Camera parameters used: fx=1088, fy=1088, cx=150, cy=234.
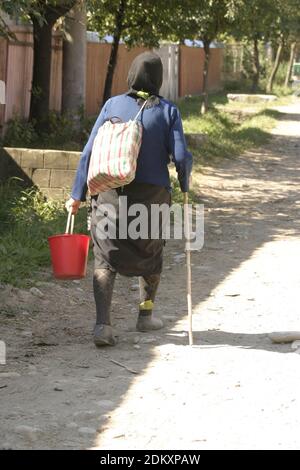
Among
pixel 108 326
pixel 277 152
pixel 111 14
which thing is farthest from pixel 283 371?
pixel 277 152

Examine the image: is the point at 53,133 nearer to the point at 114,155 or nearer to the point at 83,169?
the point at 83,169

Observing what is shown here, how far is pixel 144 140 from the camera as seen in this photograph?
6625 millimetres

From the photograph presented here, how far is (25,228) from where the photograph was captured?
9.68m

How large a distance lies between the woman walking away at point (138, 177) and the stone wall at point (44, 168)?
4.48m

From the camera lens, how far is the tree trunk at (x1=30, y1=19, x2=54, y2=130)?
15086 mm

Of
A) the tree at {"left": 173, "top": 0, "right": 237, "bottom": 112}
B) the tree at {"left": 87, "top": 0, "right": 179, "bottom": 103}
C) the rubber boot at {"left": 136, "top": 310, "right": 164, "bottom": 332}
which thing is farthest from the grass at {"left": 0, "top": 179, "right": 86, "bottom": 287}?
the tree at {"left": 173, "top": 0, "right": 237, "bottom": 112}

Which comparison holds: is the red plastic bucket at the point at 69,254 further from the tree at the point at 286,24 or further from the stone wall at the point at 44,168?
the tree at the point at 286,24

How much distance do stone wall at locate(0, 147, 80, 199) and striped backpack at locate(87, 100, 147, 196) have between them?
465 centimetres

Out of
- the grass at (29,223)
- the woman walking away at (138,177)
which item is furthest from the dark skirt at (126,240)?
the grass at (29,223)

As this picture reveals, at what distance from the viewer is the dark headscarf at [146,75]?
21.9 ft

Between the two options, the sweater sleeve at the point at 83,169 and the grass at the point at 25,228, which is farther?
the grass at the point at 25,228

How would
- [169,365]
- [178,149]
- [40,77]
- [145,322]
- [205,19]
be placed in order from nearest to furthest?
[169,365] < [178,149] < [145,322] < [40,77] < [205,19]

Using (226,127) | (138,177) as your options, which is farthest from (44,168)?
(226,127)

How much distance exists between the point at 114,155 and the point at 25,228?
340cm
